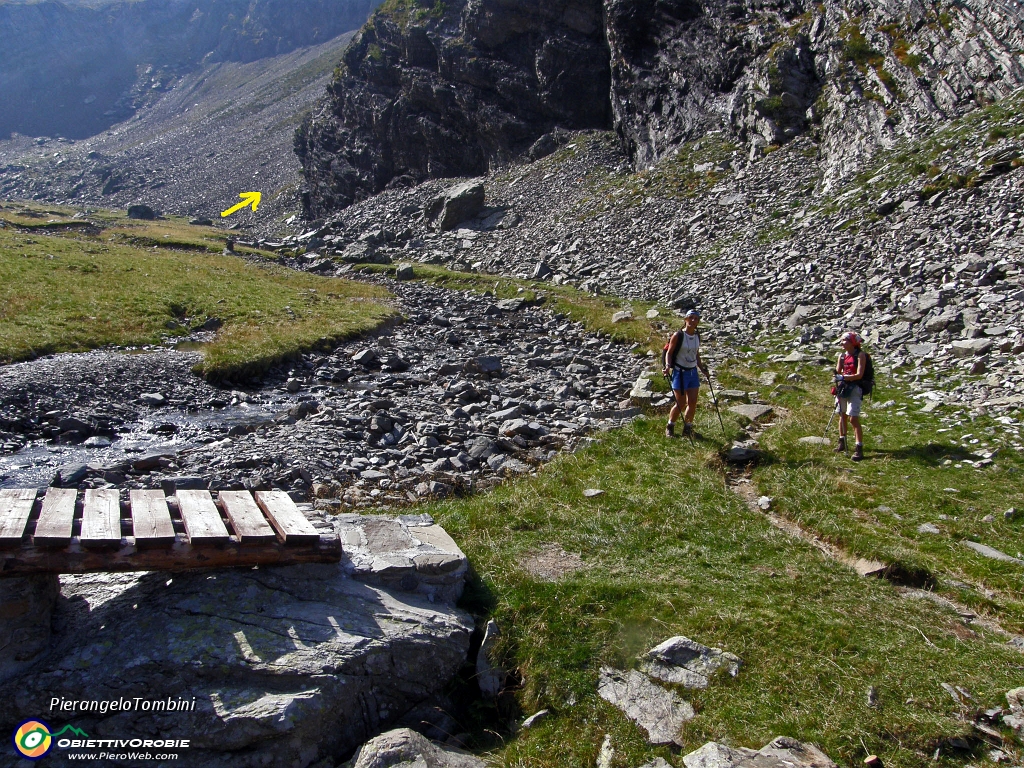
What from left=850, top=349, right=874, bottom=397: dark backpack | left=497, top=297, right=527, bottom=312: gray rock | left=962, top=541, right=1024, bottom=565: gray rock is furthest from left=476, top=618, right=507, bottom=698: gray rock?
left=497, top=297, right=527, bottom=312: gray rock

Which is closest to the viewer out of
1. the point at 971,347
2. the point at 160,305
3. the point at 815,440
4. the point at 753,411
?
the point at 815,440

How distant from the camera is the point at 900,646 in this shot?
652 cm

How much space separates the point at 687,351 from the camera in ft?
45.5

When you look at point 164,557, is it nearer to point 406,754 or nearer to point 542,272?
point 406,754

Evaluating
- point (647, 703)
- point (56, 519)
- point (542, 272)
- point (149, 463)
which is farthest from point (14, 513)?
point (542, 272)

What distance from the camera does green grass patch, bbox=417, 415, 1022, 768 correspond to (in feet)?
18.6

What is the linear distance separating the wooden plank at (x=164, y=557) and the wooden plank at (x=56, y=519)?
0.10m

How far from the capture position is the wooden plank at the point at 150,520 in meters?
6.52

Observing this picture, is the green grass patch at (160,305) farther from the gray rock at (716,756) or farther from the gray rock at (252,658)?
the gray rock at (716,756)

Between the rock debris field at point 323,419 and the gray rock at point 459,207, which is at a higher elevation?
the gray rock at point 459,207

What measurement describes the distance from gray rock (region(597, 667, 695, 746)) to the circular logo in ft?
16.5

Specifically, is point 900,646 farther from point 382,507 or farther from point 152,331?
point 152,331

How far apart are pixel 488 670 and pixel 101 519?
4404 millimetres

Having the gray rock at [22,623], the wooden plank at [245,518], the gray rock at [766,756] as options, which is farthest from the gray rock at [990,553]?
the gray rock at [22,623]
